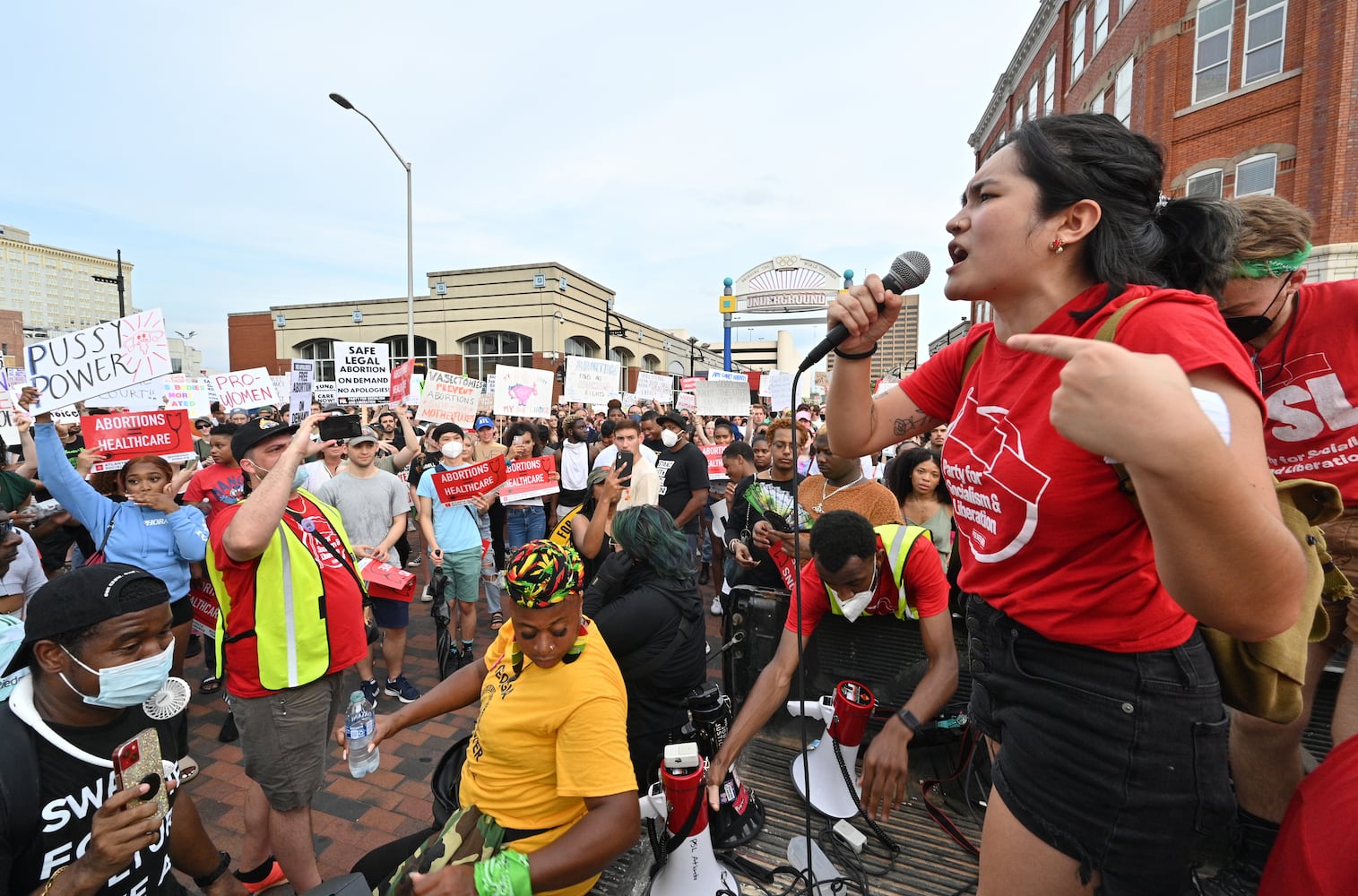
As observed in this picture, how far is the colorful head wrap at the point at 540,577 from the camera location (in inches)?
82.9

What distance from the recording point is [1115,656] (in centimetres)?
117

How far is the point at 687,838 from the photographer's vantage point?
2.32 metres

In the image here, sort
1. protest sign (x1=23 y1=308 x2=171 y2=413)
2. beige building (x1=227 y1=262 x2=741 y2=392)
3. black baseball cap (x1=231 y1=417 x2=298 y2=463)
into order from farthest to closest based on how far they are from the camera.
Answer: beige building (x1=227 y1=262 x2=741 y2=392), protest sign (x1=23 y1=308 x2=171 y2=413), black baseball cap (x1=231 y1=417 x2=298 y2=463)

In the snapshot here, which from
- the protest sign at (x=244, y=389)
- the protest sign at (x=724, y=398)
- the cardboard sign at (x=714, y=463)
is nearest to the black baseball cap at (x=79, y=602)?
the cardboard sign at (x=714, y=463)

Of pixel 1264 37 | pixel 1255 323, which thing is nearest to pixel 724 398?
pixel 1255 323

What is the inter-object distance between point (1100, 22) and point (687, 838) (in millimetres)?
27264

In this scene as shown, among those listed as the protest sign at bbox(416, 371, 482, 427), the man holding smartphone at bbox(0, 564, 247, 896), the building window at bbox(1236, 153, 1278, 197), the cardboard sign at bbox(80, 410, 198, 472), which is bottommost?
the man holding smartphone at bbox(0, 564, 247, 896)

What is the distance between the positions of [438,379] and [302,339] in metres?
31.8

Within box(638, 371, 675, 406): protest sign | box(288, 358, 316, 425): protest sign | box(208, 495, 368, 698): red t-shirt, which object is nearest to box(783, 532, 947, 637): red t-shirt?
box(208, 495, 368, 698): red t-shirt

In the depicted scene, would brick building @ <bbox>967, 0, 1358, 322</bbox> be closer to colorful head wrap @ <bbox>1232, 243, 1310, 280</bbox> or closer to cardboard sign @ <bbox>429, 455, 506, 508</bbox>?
cardboard sign @ <bbox>429, 455, 506, 508</bbox>

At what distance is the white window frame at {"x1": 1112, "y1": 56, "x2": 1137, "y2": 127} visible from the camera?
1831 cm

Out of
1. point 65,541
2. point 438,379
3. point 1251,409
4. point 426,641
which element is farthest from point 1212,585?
point 438,379

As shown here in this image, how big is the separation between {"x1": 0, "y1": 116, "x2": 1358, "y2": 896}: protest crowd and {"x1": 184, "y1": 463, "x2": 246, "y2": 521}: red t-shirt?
0.77 m

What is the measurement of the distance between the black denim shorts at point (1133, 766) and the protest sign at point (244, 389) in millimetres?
11083
